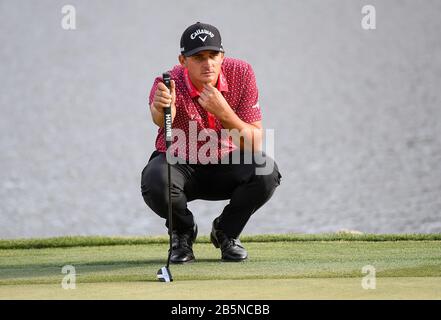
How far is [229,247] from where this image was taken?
3.66 m

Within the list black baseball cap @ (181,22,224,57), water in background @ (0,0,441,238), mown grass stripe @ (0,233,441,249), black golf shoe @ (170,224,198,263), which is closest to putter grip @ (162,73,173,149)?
black baseball cap @ (181,22,224,57)

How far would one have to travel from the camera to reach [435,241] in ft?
13.7

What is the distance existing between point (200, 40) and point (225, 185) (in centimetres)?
62

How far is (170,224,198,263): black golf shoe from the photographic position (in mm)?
3576

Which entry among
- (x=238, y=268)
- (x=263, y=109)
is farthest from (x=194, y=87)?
(x=263, y=109)

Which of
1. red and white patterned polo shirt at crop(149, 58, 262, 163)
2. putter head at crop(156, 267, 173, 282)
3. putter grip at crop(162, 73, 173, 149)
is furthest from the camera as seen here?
red and white patterned polo shirt at crop(149, 58, 262, 163)

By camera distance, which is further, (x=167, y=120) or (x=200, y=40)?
(x=200, y=40)

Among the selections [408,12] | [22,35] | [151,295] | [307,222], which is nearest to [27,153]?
[22,35]

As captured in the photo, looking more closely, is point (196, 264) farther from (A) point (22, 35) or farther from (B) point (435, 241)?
(A) point (22, 35)

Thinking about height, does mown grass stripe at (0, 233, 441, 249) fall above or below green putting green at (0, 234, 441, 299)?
below

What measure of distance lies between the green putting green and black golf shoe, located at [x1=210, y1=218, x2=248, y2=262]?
4 cm

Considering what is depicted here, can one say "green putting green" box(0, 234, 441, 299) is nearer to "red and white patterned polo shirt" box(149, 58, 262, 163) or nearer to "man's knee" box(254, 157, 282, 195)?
"man's knee" box(254, 157, 282, 195)

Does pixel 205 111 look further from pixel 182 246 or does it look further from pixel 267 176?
pixel 182 246

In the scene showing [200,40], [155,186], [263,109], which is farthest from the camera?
[263,109]
